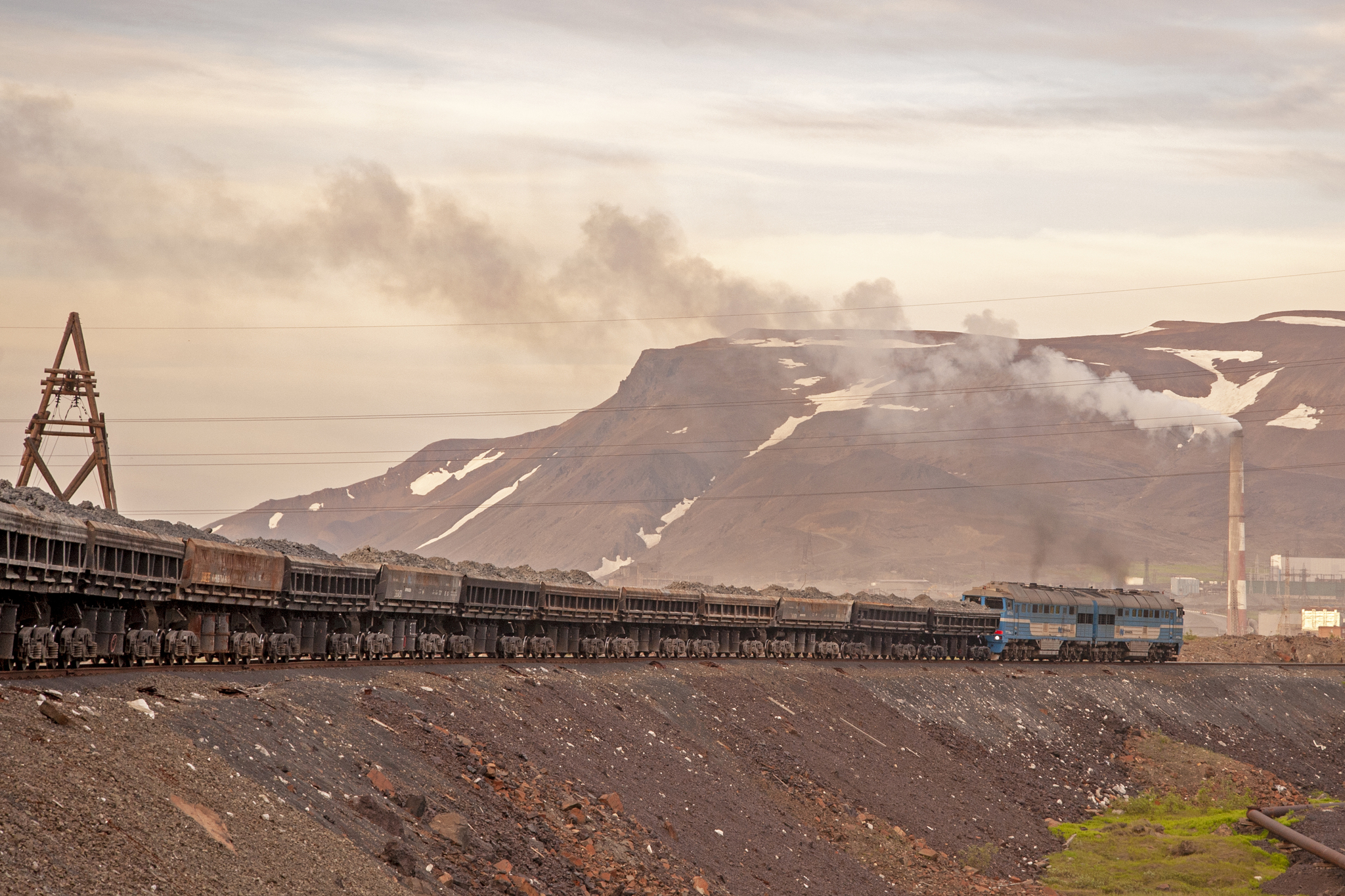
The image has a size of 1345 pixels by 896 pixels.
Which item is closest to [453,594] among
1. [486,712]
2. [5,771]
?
[486,712]

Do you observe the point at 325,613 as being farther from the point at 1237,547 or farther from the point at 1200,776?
the point at 1237,547

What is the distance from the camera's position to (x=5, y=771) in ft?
53.3

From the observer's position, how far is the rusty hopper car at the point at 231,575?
31.2 m

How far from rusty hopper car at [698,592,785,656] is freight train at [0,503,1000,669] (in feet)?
0.24

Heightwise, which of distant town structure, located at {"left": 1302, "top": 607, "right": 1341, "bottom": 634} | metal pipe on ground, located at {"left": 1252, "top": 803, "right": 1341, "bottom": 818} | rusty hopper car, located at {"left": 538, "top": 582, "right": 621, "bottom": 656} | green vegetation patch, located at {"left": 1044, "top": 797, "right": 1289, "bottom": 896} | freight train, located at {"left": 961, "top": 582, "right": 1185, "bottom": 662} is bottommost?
distant town structure, located at {"left": 1302, "top": 607, "right": 1341, "bottom": 634}

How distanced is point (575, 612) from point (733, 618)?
11400mm

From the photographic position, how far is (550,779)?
29266 mm

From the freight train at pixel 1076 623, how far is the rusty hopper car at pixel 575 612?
90.7ft

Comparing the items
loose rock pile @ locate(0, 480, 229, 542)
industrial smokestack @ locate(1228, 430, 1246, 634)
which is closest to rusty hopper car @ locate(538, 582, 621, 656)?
loose rock pile @ locate(0, 480, 229, 542)

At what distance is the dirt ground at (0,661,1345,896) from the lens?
17.6 meters

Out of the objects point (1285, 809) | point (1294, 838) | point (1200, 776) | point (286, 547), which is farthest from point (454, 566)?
point (1200, 776)

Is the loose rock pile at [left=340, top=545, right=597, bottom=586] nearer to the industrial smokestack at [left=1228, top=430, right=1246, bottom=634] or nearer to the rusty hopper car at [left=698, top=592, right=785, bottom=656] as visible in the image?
the rusty hopper car at [left=698, top=592, right=785, bottom=656]

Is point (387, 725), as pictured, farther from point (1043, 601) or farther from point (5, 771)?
point (1043, 601)

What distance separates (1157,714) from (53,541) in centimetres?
5198
